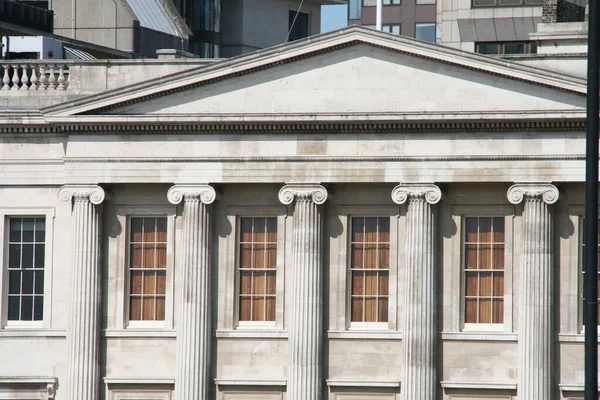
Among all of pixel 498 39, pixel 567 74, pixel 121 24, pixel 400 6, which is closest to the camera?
pixel 567 74

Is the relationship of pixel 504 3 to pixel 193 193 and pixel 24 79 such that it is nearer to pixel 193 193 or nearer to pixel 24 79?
pixel 193 193

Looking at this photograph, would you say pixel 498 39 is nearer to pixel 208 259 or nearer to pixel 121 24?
pixel 121 24

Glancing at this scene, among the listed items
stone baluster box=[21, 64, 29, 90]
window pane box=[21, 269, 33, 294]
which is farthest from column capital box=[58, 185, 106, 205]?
stone baluster box=[21, 64, 29, 90]

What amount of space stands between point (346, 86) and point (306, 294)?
5729 millimetres

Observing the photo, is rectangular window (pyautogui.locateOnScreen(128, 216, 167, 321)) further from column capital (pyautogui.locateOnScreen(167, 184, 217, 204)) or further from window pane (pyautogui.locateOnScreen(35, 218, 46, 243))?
window pane (pyautogui.locateOnScreen(35, 218, 46, 243))

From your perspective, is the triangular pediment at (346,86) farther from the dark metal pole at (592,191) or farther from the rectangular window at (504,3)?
the rectangular window at (504,3)

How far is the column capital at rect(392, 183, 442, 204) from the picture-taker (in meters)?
43.4

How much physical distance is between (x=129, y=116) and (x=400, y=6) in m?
48.9

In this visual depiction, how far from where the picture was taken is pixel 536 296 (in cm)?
4306

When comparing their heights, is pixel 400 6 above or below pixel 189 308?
above

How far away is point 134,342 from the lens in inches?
1773

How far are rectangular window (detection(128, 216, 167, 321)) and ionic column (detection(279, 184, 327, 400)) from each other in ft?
12.4

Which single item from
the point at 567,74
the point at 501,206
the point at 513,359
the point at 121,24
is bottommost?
the point at 513,359

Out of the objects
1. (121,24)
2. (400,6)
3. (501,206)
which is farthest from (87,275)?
(400,6)
